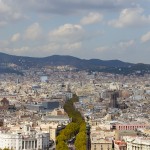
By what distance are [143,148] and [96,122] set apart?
28.4 metres

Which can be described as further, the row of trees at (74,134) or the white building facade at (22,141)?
the white building facade at (22,141)

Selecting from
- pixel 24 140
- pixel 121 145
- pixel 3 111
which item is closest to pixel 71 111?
pixel 3 111

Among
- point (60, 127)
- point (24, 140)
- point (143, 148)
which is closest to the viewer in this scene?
point (143, 148)

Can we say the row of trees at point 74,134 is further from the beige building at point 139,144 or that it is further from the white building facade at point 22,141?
the beige building at point 139,144

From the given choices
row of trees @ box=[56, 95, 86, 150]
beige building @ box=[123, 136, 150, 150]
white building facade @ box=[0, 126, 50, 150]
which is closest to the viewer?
beige building @ box=[123, 136, 150, 150]

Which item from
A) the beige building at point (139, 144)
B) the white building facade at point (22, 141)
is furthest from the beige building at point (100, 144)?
the white building facade at point (22, 141)

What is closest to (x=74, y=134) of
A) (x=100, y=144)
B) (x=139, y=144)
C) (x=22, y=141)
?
(x=22, y=141)

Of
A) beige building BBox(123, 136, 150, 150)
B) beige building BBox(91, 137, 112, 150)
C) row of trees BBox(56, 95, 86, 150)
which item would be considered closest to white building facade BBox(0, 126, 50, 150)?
row of trees BBox(56, 95, 86, 150)

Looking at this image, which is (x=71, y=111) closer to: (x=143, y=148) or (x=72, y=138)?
(x=72, y=138)

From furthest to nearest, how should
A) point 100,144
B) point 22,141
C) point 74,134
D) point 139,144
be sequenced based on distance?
point 74,134
point 22,141
point 100,144
point 139,144

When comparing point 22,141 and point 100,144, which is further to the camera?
point 22,141

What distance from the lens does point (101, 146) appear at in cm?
4712

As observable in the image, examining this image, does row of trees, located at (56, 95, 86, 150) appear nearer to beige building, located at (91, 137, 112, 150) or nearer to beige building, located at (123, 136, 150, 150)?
beige building, located at (91, 137, 112, 150)

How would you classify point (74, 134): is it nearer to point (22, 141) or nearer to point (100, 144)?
point (22, 141)
